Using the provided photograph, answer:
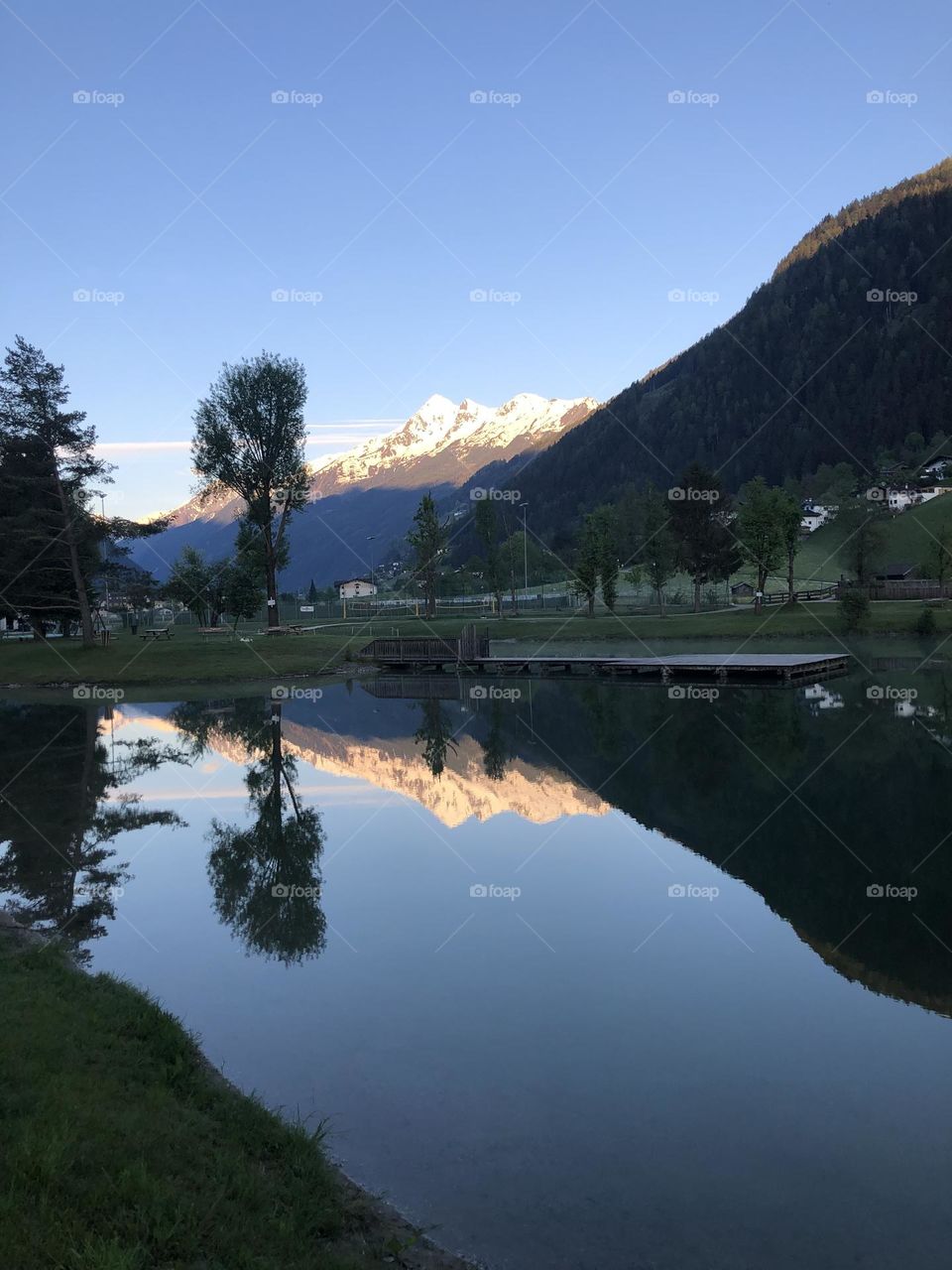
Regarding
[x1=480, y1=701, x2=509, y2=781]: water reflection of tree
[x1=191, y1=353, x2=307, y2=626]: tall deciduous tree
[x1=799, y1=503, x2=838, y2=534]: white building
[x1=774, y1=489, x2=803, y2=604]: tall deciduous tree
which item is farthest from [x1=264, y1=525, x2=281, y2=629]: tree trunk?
[x1=799, y1=503, x2=838, y2=534]: white building

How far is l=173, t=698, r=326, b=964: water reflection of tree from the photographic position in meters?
15.7

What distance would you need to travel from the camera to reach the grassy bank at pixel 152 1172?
6309mm

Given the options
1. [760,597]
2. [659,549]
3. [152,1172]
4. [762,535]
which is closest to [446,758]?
[152,1172]

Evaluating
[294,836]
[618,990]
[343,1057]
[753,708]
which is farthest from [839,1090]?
[753,708]

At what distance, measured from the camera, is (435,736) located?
125 ft

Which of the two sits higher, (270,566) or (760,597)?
(270,566)

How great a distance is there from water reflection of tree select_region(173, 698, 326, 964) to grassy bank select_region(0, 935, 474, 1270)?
16.8ft

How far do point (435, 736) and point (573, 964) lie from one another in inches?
960

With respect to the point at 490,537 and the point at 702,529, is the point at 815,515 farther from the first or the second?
the point at 702,529

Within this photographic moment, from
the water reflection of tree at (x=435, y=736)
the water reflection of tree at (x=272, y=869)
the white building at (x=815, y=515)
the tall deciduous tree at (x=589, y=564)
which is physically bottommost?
the water reflection of tree at (x=435, y=736)

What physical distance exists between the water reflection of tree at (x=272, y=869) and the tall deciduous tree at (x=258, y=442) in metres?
49.8

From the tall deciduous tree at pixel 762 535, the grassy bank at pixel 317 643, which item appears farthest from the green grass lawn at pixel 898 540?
the grassy bank at pixel 317 643

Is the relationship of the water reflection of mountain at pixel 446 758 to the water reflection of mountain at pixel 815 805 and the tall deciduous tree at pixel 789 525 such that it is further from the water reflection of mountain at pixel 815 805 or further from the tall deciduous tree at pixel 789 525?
the tall deciduous tree at pixel 789 525

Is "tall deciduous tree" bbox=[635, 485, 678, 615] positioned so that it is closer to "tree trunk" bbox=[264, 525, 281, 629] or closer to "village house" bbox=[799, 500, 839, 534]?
"tree trunk" bbox=[264, 525, 281, 629]
